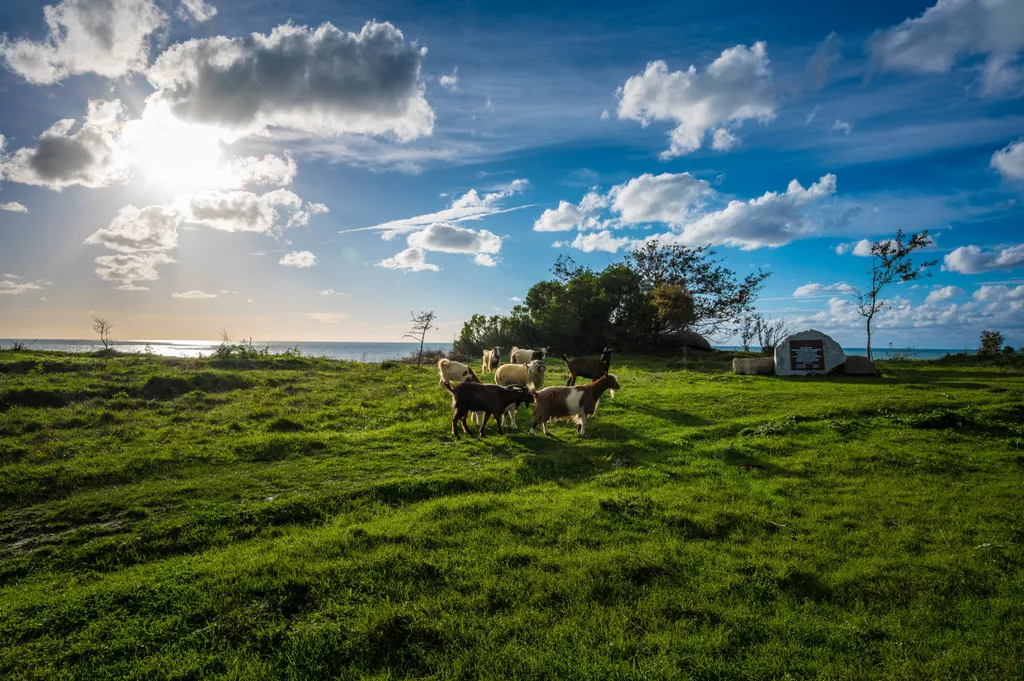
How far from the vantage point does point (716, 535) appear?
726 centimetres

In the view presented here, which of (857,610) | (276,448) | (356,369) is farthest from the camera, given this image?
(356,369)

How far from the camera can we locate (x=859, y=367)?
2359 cm

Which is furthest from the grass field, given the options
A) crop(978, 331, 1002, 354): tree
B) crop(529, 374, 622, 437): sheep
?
crop(978, 331, 1002, 354): tree

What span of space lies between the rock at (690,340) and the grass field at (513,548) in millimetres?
29336

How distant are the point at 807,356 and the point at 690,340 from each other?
63.7ft

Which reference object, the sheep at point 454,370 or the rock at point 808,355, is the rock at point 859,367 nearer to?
the rock at point 808,355

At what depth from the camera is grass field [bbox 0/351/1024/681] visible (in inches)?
189

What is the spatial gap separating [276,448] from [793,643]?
10.6 m

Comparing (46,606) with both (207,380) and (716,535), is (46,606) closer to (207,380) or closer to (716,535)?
(716,535)

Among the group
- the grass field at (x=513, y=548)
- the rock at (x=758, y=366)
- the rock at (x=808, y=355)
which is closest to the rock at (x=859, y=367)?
the rock at (x=808, y=355)

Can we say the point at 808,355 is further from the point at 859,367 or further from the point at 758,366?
the point at 859,367

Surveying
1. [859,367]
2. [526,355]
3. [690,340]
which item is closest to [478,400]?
[526,355]

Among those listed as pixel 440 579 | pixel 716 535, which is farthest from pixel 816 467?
pixel 440 579

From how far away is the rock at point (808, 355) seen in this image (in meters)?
23.5
